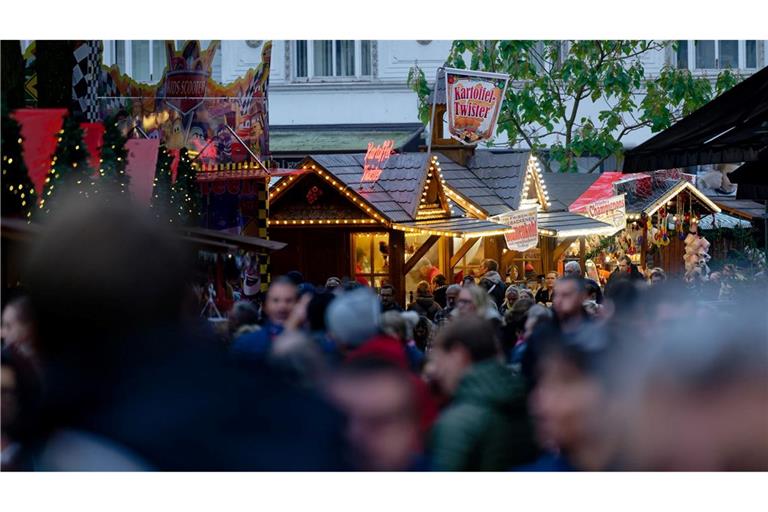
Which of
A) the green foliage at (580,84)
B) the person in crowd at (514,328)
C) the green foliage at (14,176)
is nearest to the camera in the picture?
the person in crowd at (514,328)

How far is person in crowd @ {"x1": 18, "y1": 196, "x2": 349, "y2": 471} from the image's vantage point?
19.3 ft

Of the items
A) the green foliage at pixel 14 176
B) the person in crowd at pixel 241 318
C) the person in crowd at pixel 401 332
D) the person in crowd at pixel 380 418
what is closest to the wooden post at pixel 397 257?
the green foliage at pixel 14 176

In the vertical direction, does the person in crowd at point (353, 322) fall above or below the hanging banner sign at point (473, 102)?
below

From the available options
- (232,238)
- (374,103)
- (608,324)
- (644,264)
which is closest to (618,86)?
(644,264)

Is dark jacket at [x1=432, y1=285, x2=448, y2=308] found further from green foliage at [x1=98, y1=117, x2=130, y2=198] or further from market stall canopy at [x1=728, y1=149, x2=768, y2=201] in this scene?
green foliage at [x1=98, y1=117, x2=130, y2=198]

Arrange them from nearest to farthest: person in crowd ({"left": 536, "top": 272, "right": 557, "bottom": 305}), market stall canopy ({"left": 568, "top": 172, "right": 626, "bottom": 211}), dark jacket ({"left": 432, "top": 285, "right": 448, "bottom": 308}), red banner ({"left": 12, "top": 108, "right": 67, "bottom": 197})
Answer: red banner ({"left": 12, "top": 108, "right": 67, "bottom": 197})
dark jacket ({"left": 432, "top": 285, "right": 448, "bottom": 308})
person in crowd ({"left": 536, "top": 272, "right": 557, "bottom": 305})
market stall canopy ({"left": 568, "top": 172, "right": 626, "bottom": 211})

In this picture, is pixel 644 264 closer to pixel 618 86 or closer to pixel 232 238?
pixel 618 86

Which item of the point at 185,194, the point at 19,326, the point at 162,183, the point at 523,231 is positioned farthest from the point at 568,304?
the point at 523,231

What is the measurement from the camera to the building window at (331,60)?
31.7m

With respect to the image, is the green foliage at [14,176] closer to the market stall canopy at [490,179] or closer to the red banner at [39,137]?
the red banner at [39,137]

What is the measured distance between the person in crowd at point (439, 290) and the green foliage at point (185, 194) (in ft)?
10.6

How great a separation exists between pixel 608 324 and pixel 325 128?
2553 centimetres

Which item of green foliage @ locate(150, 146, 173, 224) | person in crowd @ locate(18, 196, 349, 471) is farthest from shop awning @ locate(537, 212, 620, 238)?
person in crowd @ locate(18, 196, 349, 471)

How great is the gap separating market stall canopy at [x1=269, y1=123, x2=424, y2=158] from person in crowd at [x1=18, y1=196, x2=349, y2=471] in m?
24.5
